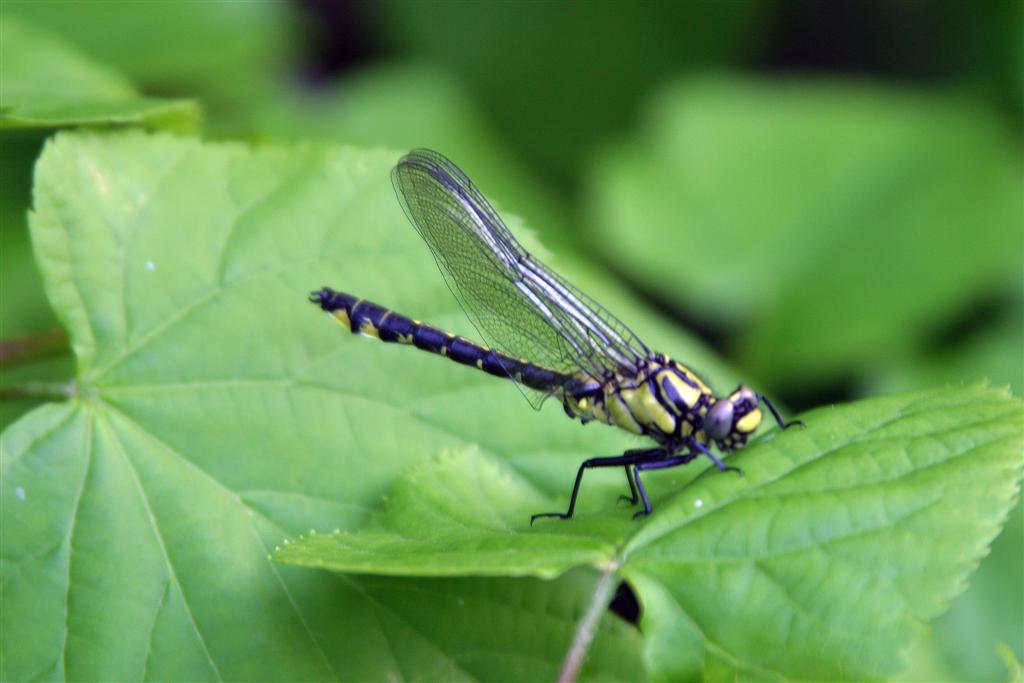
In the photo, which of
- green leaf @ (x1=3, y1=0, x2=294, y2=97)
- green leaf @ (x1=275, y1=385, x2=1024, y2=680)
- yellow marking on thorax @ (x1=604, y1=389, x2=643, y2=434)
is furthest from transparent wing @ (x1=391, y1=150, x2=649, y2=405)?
green leaf @ (x1=3, y1=0, x2=294, y2=97)

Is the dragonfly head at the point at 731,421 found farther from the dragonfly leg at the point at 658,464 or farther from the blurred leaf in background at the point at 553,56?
the blurred leaf in background at the point at 553,56

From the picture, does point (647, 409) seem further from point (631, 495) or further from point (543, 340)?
point (543, 340)

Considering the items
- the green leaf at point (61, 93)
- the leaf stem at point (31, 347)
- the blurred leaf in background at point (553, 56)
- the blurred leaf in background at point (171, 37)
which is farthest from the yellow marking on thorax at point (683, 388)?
the blurred leaf in background at point (553, 56)

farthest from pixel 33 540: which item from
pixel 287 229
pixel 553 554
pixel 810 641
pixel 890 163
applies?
pixel 890 163

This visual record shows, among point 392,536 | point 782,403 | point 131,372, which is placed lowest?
point 392,536

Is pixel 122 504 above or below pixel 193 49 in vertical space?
below

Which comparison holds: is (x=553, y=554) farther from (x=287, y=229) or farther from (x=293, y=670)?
(x=287, y=229)

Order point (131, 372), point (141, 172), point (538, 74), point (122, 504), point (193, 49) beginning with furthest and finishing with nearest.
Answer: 1. point (538, 74)
2. point (193, 49)
3. point (141, 172)
4. point (131, 372)
5. point (122, 504)

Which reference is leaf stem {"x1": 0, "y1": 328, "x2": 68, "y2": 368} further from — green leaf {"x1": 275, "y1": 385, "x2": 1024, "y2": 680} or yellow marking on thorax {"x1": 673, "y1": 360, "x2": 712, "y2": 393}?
yellow marking on thorax {"x1": 673, "y1": 360, "x2": 712, "y2": 393}
